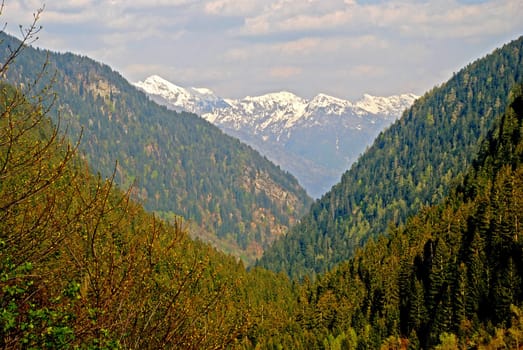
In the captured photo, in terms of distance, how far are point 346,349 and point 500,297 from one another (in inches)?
1242

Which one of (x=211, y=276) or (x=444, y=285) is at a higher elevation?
(x=444, y=285)

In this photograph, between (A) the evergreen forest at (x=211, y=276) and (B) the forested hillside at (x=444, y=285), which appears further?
(B) the forested hillside at (x=444, y=285)

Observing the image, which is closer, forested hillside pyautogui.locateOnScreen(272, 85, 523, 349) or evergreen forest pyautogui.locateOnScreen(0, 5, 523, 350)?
evergreen forest pyautogui.locateOnScreen(0, 5, 523, 350)

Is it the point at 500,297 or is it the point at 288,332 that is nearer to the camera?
the point at 500,297

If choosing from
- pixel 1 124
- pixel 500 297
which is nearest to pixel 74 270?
pixel 1 124

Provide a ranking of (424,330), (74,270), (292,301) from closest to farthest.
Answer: (74,270), (424,330), (292,301)

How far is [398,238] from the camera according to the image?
506 feet

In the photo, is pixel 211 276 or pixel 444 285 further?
pixel 211 276

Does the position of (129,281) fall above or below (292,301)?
above

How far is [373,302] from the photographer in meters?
126

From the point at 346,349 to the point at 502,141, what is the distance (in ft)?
270

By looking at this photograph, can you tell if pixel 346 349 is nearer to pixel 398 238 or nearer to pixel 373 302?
pixel 373 302

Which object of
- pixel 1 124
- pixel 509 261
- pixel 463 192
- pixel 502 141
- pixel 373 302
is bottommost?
pixel 373 302

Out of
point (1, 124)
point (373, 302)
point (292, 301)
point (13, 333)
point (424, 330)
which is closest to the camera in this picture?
point (13, 333)
